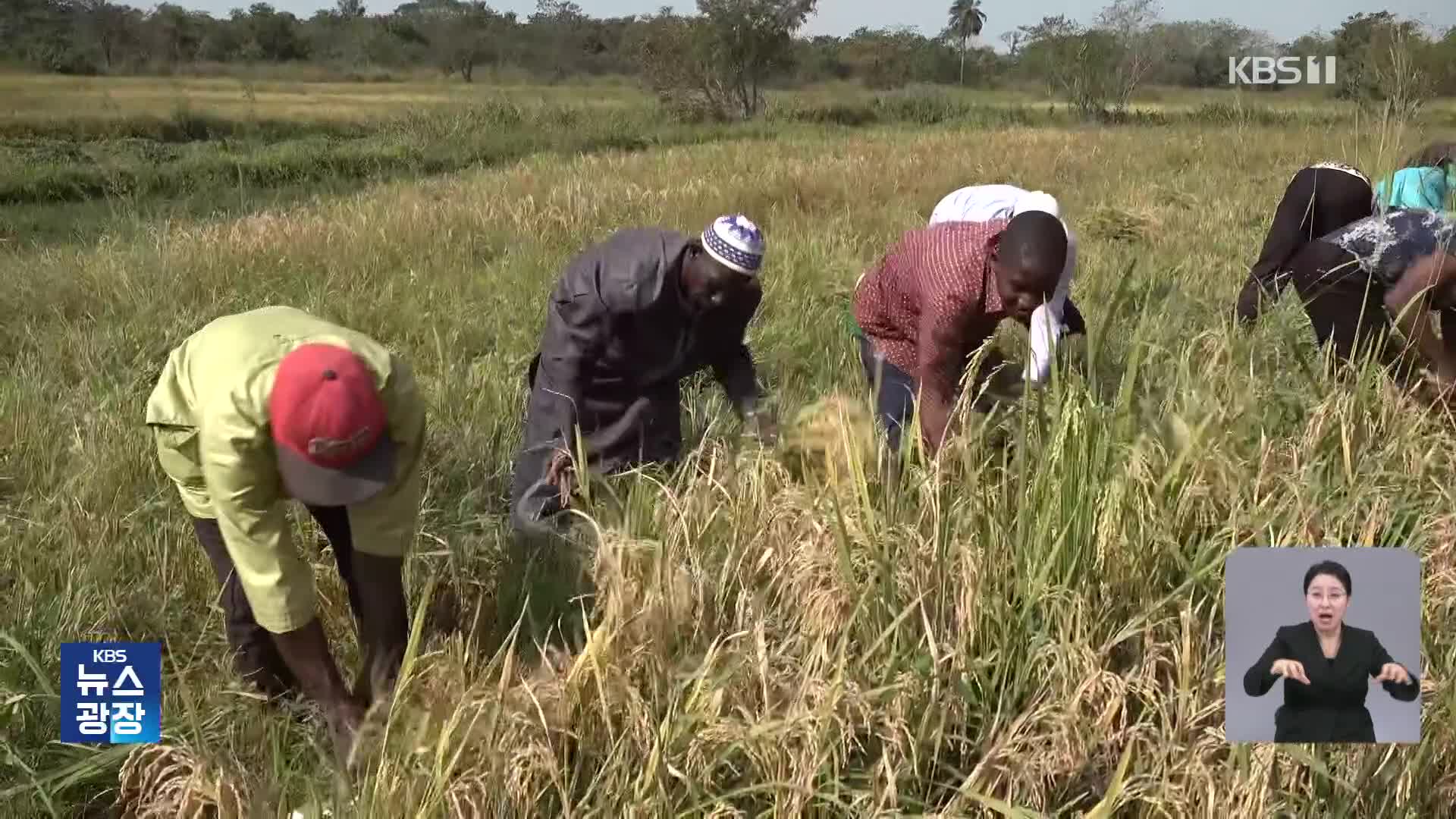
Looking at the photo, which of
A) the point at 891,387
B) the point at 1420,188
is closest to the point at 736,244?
the point at 891,387

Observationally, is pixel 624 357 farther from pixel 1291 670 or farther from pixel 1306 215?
pixel 1306 215

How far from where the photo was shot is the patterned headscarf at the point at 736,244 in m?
2.77

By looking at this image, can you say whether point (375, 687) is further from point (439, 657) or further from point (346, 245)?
point (346, 245)

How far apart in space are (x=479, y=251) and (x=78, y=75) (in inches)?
1152

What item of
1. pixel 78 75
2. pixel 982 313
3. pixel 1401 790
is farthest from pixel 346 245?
pixel 78 75

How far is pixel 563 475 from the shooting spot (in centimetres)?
254

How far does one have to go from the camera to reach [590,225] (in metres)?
7.66

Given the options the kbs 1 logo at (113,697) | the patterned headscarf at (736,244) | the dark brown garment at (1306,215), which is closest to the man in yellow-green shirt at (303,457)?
the kbs 1 logo at (113,697)

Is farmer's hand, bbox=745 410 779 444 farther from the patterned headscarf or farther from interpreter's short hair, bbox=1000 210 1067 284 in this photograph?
interpreter's short hair, bbox=1000 210 1067 284

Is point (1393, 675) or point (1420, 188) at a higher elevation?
point (1420, 188)

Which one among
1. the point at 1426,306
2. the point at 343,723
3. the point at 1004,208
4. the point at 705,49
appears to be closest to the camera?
the point at 343,723

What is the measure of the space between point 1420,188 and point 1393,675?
10.3 feet

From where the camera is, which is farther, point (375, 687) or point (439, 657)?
point (439, 657)

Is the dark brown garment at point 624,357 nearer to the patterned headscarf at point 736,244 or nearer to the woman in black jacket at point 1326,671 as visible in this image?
the patterned headscarf at point 736,244
